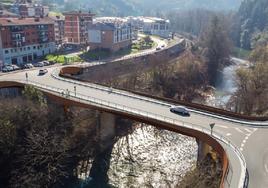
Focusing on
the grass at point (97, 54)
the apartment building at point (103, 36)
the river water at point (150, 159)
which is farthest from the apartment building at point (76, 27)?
the river water at point (150, 159)

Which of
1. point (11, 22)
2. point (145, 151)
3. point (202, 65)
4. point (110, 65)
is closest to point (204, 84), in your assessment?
point (202, 65)

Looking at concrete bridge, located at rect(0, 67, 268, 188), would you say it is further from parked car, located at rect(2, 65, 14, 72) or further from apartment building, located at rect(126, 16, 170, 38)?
apartment building, located at rect(126, 16, 170, 38)

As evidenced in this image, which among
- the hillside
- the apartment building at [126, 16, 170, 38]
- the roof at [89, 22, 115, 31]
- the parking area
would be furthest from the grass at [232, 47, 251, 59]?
the parking area

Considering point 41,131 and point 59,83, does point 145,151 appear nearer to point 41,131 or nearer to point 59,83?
point 41,131

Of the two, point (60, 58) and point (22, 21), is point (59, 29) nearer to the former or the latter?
point (22, 21)

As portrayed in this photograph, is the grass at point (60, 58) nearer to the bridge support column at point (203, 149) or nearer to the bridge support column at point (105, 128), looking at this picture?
the bridge support column at point (105, 128)

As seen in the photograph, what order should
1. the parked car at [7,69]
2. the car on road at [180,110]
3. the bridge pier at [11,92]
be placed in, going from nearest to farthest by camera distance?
the car on road at [180,110] < the bridge pier at [11,92] < the parked car at [7,69]

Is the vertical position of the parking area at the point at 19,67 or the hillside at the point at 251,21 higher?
the hillside at the point at 251,21
